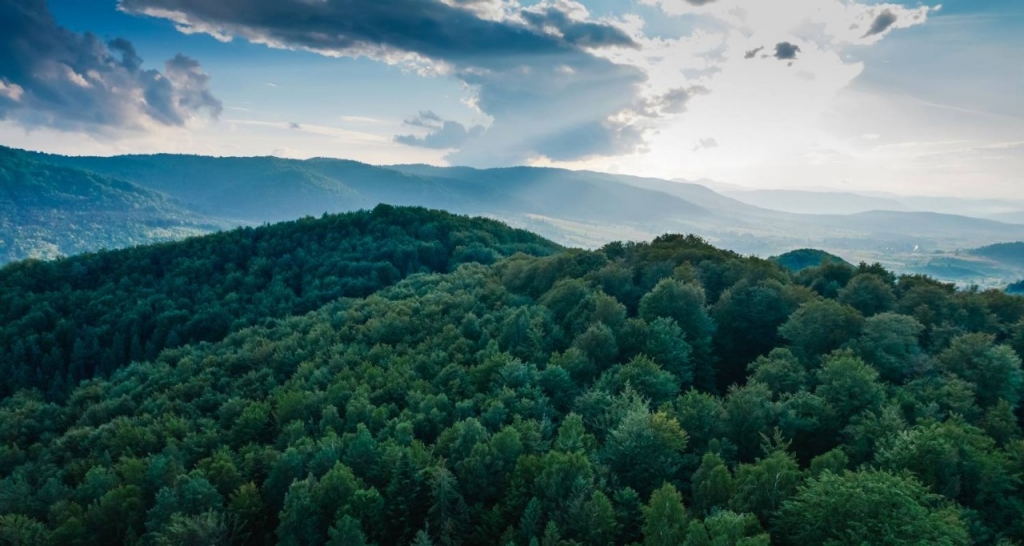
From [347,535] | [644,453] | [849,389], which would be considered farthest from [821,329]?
[347,535]

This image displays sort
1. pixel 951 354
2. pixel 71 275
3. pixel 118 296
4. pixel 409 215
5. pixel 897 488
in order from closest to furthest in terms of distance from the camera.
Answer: pixel 897 488 → pixel 951 354 → pixel 118 296 → pixel 71 275 → pixel 409 215

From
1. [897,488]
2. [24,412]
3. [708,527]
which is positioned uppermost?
[897,488]

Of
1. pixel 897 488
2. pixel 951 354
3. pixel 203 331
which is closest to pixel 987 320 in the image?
pixel 951 354

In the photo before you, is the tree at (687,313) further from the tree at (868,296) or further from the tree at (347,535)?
the tree at (347,535)

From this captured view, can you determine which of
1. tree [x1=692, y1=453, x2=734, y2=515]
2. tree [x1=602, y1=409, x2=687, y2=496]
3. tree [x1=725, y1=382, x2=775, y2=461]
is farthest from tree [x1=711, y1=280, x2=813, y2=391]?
tree [x1=692, y1=453, x2=734, y2=515]

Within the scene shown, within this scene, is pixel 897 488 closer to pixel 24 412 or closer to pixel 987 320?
pixel 987 320

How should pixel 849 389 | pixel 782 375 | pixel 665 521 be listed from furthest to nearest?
pixel 782 375
pixel 849 389
pixel 665 521

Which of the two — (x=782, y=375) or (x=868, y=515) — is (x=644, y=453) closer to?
(x=868, y=515)
